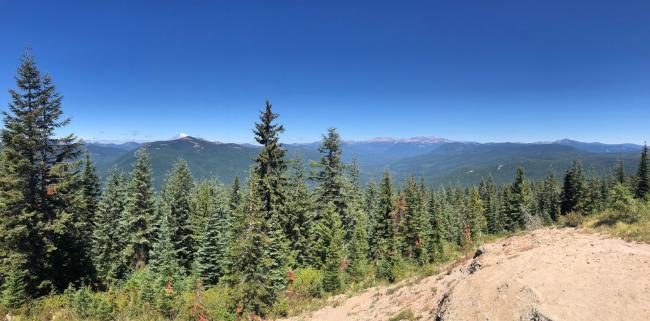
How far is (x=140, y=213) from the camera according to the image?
3095 centimetres

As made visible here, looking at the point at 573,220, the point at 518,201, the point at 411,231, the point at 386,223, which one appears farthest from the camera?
the point at 518,201

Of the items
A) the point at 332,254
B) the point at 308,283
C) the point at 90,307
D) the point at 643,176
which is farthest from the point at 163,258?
the point at 643,176

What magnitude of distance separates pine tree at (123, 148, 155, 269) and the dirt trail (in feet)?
78.4

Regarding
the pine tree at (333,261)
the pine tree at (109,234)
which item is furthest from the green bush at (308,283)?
the pine tree at (109,234)

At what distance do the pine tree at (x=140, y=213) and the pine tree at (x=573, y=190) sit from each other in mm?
63544

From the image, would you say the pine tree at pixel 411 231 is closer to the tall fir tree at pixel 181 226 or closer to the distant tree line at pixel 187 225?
the distant tree line at pixel 187 225

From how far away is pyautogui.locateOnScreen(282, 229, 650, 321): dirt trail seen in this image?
9.07m

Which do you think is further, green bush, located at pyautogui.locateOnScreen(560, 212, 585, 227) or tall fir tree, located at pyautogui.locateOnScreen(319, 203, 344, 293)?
tall fir tree, located at pyautogui.locateOnScreen(319, 203, 344, 293)

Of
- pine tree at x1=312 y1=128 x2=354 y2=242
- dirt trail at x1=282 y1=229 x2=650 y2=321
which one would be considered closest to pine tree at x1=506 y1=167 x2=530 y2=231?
pine tree at x1=312 y1=128 x2=354 y2=242

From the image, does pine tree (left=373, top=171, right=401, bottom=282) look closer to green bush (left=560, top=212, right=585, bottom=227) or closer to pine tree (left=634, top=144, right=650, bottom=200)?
green bush (left=560, top=212, right=585, bottom=227)

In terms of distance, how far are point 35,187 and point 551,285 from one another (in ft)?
89.3

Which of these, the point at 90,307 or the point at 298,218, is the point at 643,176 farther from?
the point at 90,307

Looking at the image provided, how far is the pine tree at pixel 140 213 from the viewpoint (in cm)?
3062

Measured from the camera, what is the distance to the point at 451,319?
1108 cm
